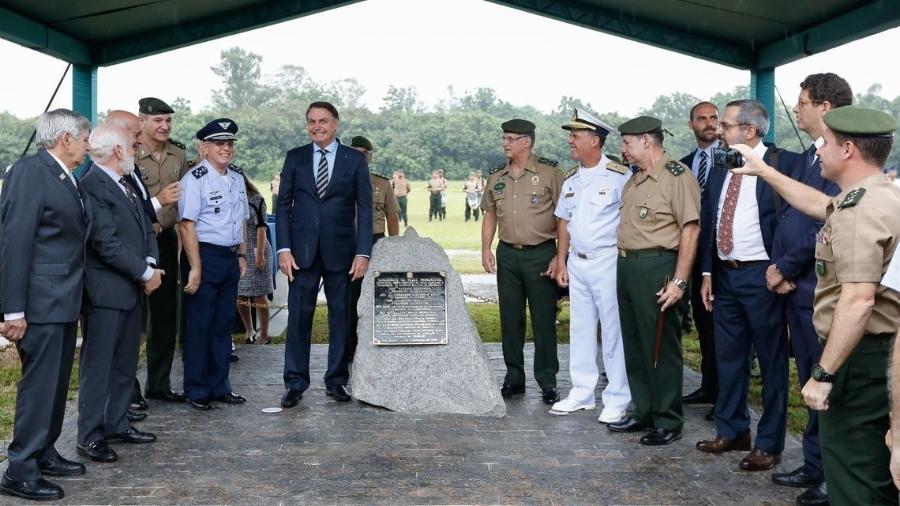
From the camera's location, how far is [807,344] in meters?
4.28

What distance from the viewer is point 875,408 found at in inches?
111

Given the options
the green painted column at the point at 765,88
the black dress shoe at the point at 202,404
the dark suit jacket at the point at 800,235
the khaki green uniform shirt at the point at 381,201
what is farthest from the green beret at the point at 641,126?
the green painted column at the point at 765,88

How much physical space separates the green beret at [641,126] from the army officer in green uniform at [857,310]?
7.45 ft

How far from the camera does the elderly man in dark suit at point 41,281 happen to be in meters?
4.07

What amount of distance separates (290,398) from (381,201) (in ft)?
9.63

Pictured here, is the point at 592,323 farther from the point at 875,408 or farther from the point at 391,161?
the point at 391,161

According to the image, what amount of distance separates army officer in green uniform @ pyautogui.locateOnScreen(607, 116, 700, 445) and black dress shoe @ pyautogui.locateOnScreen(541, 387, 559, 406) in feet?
3.16

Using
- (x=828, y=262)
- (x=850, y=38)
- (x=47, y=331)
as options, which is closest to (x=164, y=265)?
(x=47, y=331)

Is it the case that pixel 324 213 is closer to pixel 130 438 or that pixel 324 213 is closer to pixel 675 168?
pixel 130 438

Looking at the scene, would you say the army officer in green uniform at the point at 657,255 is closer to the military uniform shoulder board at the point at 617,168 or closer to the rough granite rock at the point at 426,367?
the military uniform shoulder board at the point at 617,168

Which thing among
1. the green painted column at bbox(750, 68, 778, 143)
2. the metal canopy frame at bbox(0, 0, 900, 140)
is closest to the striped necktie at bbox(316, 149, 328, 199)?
the metal canopy frame at bbox(0, 0, 900, 140)

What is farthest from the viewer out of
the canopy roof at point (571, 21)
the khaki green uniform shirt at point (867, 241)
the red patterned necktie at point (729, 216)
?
the canopy roof at point (571, 21)

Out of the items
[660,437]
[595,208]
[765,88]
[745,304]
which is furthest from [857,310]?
[765,88]

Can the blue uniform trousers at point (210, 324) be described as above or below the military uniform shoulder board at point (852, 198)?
below
